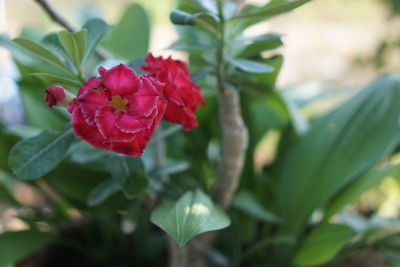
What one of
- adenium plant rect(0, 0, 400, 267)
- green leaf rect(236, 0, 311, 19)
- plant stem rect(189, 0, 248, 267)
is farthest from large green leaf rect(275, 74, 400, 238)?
green leaf rect(236, 0, 311, 19)

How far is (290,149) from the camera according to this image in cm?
85

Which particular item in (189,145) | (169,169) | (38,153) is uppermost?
(38,153)

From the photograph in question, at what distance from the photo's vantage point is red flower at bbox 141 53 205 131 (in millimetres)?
464

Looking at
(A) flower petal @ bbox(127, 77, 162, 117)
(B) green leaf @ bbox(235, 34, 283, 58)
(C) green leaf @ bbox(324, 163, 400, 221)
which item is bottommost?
(C) green leaf @ bbox(324, 163, 400, 221)

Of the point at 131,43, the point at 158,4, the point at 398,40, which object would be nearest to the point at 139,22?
the point at 131,43

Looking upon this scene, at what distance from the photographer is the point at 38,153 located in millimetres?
492

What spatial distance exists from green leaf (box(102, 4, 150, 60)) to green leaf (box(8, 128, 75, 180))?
303 millimetres

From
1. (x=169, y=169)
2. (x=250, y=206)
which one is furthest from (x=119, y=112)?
(x=250, y=206)

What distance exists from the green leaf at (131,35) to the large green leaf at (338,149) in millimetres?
341

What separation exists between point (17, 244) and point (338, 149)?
1.77ft

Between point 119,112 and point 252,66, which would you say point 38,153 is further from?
point 252,66

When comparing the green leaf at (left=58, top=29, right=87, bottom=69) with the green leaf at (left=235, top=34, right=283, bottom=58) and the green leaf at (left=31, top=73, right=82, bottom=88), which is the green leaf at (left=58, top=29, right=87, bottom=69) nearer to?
the green leaf at (left=31, top=73, right=82, bottom=88)

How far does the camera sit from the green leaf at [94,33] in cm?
51

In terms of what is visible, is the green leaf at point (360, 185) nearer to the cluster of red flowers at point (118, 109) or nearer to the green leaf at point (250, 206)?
the green leaf at point (250, 206)
